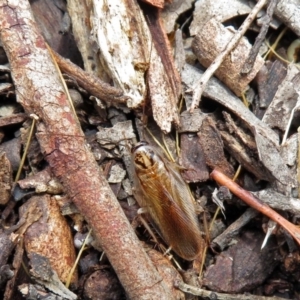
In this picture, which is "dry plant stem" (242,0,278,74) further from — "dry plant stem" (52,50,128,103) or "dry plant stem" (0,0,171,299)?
"dry plant stem" (0,0,171,299)

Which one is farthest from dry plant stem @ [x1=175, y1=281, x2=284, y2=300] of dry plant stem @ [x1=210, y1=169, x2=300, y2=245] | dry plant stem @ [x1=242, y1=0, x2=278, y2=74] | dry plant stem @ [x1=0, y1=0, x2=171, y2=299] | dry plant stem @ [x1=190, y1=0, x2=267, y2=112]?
dry plant stem @ [x1=242, y1=0, x2=278, y2=74]

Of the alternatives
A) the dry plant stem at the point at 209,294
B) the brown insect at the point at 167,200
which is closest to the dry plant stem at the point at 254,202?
the brown insect at the point at 167,200

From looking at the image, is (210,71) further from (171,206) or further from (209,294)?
(209,294)

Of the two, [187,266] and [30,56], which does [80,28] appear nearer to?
[30,56]

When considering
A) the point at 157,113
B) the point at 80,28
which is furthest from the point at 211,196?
the point at 80,28

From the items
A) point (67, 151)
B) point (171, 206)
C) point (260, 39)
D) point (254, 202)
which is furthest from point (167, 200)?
point (260, 39)
